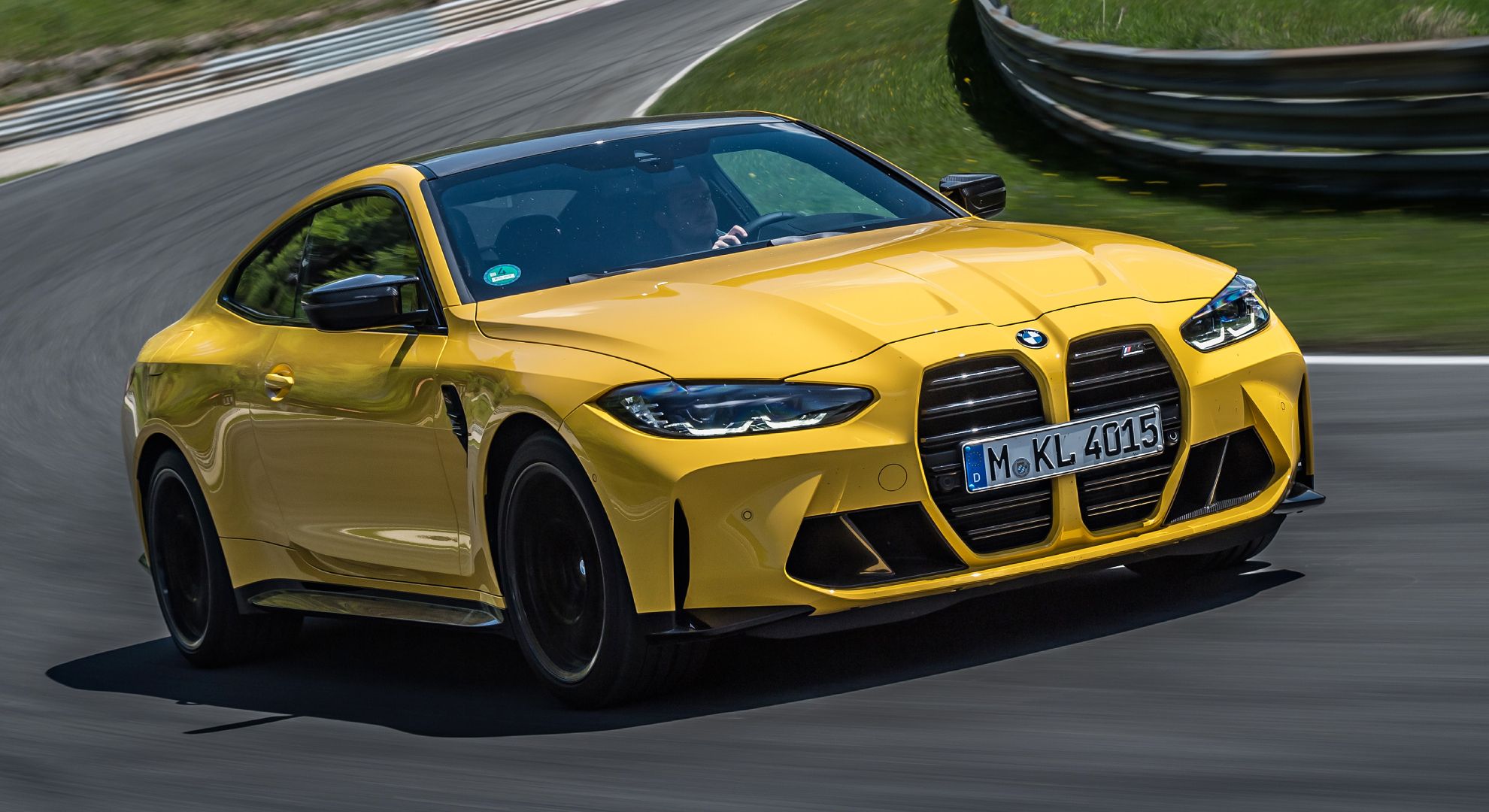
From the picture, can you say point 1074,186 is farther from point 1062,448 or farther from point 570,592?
point 570,592

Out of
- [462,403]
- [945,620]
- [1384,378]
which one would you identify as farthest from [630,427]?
[1384,378]

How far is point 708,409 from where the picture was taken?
15.6 feet

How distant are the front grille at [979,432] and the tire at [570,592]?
699 millimetres

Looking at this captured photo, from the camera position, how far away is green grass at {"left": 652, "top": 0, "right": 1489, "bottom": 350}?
962 centimetres

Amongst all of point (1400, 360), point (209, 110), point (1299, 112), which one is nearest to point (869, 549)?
point (1400, 360)

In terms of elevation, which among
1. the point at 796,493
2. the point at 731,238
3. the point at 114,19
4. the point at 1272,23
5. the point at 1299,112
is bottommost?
the point at 114,19

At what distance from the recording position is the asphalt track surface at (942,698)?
424cm

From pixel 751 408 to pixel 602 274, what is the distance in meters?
1.11

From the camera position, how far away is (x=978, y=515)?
15.9ft

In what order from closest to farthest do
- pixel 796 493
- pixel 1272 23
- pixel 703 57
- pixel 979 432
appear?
pixel 796 493 → pixel 979 432 → pixel 1272 23 → pixel 703 57

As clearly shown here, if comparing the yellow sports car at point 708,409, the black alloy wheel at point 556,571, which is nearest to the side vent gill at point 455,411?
the yellow sports car at point 708,409

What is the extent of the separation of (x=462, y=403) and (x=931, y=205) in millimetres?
1810

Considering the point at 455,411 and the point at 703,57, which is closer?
the point at 455,411

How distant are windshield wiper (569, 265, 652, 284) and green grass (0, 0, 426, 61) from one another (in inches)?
1119
